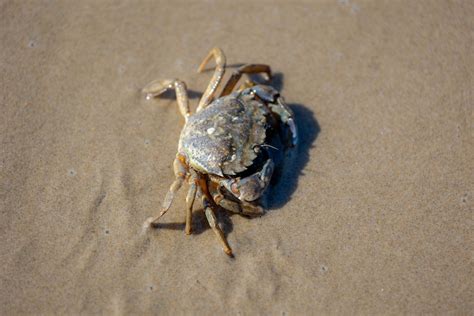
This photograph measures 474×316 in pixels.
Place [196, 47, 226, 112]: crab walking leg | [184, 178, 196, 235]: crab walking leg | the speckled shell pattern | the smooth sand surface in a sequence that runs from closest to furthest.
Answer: the smooth sand surface
[184, 178, 196, 235]: crab walking leg
the speckled shell pattern
[196, 47, 226, 112]: crab walking leg

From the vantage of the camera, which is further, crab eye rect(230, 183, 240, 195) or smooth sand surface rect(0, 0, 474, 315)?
crab eye rect(230, 183, 240, 195)

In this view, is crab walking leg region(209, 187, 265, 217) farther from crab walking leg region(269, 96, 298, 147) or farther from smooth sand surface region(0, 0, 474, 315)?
crab walking leg region(269, 96, 298, 147)

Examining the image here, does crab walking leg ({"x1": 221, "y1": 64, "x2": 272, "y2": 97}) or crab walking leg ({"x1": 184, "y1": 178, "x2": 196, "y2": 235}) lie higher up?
crab walking leg ({"x1": 221, "y1": 64, "x2": 272, "y2": 97})

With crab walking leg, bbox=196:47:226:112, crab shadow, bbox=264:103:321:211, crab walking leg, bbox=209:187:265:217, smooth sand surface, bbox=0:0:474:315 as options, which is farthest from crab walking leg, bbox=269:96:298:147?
crab walking leg, bbox=209:187:265:217

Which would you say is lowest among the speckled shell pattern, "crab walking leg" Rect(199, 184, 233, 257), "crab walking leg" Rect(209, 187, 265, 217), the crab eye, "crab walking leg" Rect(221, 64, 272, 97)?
A: "crab walking leg" Rect(199, 184, 233, 257)

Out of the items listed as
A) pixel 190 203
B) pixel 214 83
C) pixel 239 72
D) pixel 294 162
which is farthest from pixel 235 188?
pixel 239 72

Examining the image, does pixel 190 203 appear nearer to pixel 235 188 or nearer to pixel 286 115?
pixel 235 188

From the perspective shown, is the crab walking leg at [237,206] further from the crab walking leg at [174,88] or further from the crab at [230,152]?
the crab walking leg at [174,88]
